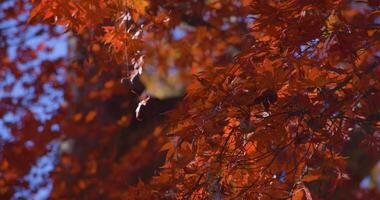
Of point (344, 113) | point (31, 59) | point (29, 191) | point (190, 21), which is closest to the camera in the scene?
point (344, 113)

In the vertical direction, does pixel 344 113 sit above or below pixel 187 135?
below

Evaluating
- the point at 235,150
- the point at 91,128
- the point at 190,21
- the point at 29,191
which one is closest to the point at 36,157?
the point at 29,191

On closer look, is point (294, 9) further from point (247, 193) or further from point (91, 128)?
point (91, 128)

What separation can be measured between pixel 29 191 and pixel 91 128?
5.42ft

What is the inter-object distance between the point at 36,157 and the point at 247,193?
4.69 metres

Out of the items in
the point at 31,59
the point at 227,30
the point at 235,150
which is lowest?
the point at 235,150

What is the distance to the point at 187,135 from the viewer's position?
3.43m

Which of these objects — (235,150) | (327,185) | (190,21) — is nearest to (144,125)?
(190,21)

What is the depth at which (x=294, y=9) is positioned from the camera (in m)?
3.58

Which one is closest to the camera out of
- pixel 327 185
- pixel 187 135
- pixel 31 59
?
pixel 187 135

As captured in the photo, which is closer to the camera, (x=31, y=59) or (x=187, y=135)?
(x=187, y=135)

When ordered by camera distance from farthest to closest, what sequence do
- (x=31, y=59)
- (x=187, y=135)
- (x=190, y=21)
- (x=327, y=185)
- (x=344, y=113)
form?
1. (x=31, y=59)
2. (x=190, y=21)
3. (x=327, y=185)
4. (x=344, y=113)
5. (x=187, y=135)

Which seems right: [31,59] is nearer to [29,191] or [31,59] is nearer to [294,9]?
[29,191]

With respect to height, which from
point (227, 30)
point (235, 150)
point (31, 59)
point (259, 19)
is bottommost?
point (235, 150)
